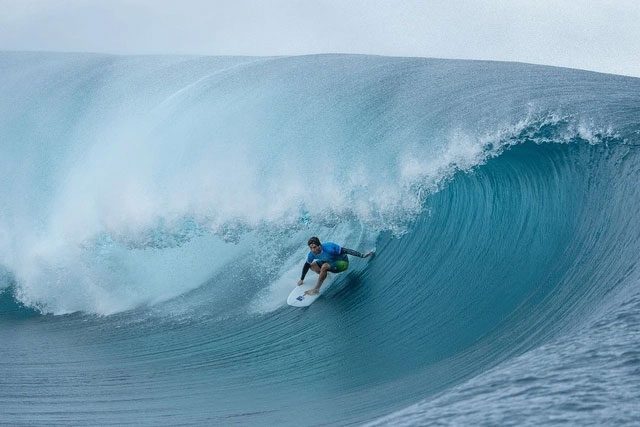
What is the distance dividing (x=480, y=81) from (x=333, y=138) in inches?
108

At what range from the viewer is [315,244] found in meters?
9.09

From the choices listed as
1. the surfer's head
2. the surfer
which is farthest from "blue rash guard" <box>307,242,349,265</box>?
the surfer's head

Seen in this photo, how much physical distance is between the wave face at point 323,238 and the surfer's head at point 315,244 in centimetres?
62

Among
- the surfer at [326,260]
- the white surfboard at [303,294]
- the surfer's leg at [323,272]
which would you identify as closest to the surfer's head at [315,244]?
the surfer at [326,260]

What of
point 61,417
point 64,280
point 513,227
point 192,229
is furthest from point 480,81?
point 61,417

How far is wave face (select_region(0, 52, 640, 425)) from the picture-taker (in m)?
6.66

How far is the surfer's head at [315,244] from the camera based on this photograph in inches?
356

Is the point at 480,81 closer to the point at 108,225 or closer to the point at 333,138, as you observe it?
the point at 333,138

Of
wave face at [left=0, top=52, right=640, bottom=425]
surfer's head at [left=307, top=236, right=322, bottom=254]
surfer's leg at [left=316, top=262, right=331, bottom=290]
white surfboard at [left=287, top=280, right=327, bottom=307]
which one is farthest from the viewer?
white surfboard at [left=287, top=280, right=327, bottom=307]

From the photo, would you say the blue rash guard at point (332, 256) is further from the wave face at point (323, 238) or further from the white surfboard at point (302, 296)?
the wave face at point (323, 238)

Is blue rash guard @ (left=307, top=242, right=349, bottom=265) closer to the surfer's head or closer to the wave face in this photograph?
the surfer's head

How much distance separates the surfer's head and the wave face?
0.62 metres

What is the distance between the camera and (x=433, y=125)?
12062 mm

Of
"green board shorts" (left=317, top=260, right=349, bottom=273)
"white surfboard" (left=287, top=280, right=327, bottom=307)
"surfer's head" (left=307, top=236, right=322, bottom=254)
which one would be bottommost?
"white surfboard" (left=287, top=280, right=327, bottom=307)
